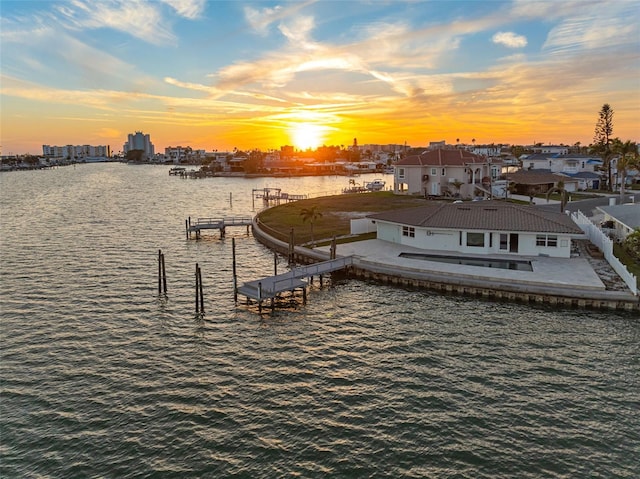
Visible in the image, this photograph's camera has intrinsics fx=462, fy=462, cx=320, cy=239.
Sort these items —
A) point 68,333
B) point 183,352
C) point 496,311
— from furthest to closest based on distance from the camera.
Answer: point 496,311
point 68,333
point 183,352

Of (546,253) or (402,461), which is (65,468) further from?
(546,253)

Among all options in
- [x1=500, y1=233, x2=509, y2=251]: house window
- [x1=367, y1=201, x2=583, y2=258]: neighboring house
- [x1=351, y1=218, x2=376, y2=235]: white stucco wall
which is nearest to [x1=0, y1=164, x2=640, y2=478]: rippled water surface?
[x1=367, y1=201, x2=583, y2=258]: neighboring house

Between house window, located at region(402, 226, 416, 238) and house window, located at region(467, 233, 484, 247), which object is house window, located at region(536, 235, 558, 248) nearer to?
house window, located at region(467, 233, 484, 247)

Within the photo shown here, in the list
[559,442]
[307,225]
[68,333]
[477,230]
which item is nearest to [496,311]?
[477,230]

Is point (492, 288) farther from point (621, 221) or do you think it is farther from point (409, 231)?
point (621, 221)

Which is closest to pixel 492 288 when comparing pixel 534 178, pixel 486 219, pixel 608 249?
pixel 486 219

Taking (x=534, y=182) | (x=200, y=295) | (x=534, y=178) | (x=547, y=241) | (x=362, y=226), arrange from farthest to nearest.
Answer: (x=534, y=178) < (x=534, y=182) < (x=362, y=226) < (x=547, y=241) < (x=200, y=295)
